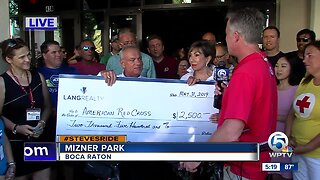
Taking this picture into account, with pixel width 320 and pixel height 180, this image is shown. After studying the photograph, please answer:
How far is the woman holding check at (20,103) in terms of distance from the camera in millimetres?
3816

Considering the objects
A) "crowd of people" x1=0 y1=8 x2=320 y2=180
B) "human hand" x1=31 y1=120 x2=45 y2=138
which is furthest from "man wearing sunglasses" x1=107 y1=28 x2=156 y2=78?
"human hand" x1=31 y1=120 x2=45 y2=138

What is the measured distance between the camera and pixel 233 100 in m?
2.44

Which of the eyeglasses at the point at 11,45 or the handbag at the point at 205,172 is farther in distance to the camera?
the eyeglasses at the point at 11,45

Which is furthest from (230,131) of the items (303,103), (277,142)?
(303,103)

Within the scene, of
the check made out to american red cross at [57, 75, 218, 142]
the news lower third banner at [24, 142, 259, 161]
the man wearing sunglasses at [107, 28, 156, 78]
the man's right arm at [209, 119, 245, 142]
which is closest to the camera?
the news lower third banner at [24, 142, 259, 161]

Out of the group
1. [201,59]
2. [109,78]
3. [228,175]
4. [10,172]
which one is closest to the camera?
[228,175]

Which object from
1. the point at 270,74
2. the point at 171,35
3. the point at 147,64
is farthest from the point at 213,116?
the point at 171,35

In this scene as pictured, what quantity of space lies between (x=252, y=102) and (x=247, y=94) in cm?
8

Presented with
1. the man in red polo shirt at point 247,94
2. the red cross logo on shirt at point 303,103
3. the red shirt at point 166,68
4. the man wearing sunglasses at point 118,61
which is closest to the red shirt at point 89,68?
the man wearing sunglasses at point 118,61

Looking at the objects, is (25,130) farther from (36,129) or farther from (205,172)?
(205,172)

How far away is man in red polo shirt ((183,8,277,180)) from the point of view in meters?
2.43

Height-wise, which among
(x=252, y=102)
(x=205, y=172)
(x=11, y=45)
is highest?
(x=11, y=45)

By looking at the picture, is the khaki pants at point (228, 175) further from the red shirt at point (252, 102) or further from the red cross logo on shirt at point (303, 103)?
the red cross logo on shirt at point (303, 103)

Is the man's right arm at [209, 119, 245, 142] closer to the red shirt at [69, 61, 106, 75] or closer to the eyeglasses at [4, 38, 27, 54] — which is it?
the eyeglasses at [4, 38, 27, 54]
